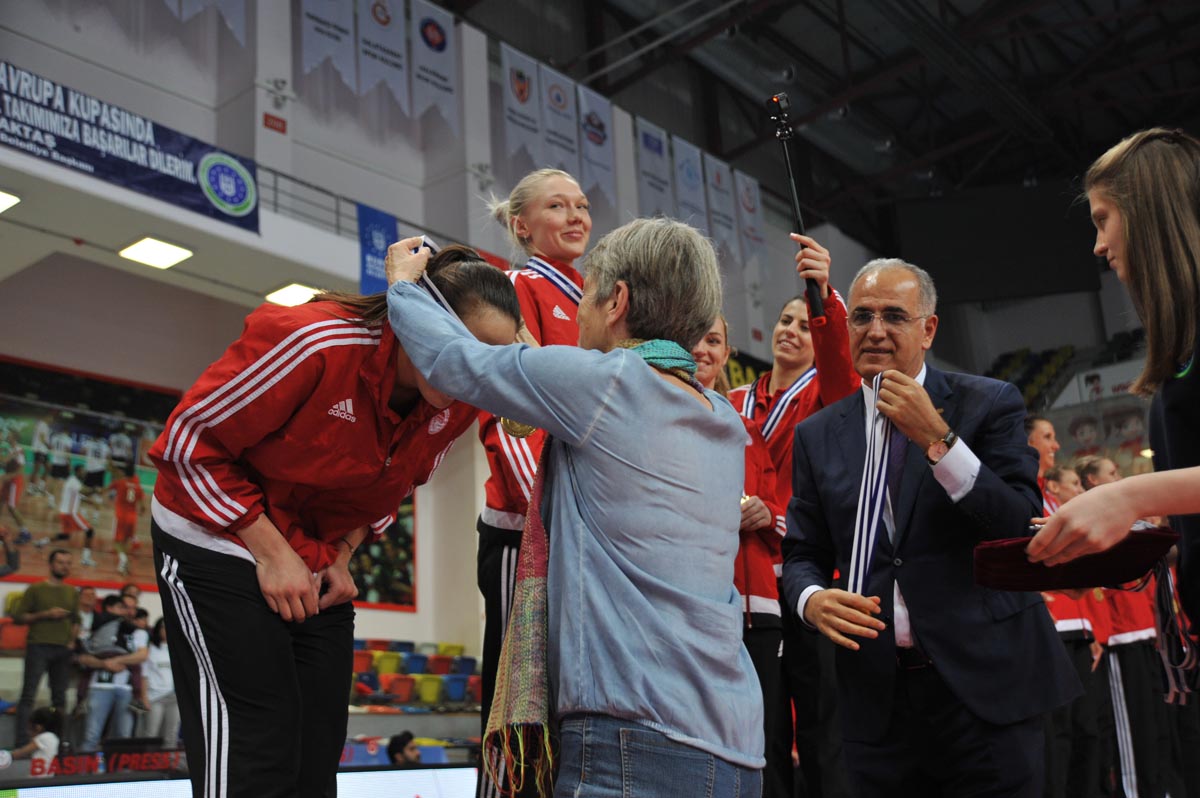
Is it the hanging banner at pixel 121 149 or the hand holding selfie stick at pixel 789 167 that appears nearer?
the hand holding selfie stick at pixel 789 167

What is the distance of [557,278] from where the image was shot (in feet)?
10.3

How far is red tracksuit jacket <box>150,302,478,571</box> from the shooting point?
2.05 m

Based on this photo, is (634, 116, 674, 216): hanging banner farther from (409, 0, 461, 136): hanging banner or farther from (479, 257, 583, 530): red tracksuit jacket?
(479, 257, 583, 530): red tracksuit jacket

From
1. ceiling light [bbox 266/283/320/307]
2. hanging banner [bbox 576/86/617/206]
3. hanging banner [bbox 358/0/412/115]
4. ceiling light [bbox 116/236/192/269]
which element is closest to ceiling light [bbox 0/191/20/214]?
ceiling light [bbox 116/236/192/269]

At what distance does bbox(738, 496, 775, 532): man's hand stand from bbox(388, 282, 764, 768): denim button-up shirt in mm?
1477

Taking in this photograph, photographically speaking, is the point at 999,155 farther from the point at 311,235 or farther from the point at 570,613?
the point at 570,613

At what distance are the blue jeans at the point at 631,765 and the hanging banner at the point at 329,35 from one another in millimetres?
10853

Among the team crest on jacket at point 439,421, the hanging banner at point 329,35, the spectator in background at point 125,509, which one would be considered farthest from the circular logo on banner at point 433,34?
the team crest on jacket at point 439,421

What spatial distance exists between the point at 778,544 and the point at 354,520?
1.52 m

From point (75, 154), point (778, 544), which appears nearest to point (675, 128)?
point (75, 154)

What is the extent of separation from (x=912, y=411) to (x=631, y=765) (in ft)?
3.32

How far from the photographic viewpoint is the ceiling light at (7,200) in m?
7.79

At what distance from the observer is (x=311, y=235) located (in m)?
9.89

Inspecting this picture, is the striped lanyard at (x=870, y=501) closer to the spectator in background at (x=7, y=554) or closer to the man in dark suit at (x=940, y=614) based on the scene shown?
the man in dark suit at (x=940, y=614)
